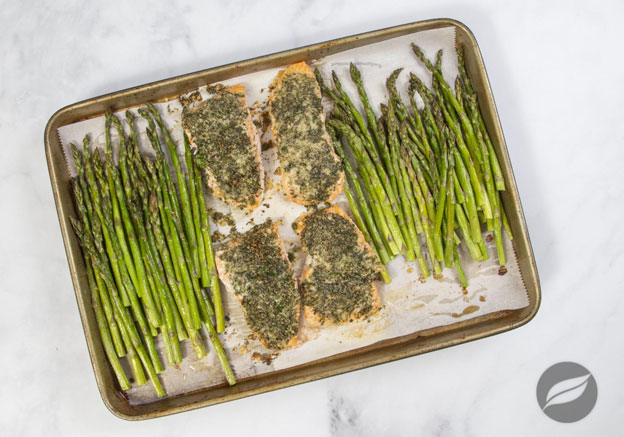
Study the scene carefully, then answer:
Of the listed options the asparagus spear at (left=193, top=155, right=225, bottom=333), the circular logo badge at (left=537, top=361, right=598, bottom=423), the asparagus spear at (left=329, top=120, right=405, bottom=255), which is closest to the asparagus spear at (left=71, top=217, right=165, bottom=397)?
the asparagus spear at (left=193, top=155, right=225, bottom=333)

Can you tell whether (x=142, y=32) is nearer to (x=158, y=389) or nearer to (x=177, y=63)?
(x=177, y=63)

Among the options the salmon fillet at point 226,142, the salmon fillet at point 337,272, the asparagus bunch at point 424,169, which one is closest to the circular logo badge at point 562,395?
the asparagus bunch at point 424,169

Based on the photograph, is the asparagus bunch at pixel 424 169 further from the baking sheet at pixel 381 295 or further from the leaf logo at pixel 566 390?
the leaf logo at pixel 566 390

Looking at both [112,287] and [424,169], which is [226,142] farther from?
[424,169]

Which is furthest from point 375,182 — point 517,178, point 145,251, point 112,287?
point 112,287

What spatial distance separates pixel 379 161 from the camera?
385 cm

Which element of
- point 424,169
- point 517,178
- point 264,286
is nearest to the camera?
point 264,286

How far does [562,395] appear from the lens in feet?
13.7

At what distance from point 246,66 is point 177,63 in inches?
27.7

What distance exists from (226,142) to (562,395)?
10.9 feet

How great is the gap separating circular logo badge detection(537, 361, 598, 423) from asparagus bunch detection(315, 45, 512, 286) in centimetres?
111

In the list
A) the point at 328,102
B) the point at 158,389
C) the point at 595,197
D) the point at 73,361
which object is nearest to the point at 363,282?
the point at 328,102

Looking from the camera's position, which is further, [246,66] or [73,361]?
[73,361]

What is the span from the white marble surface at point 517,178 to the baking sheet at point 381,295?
35 centimetres
